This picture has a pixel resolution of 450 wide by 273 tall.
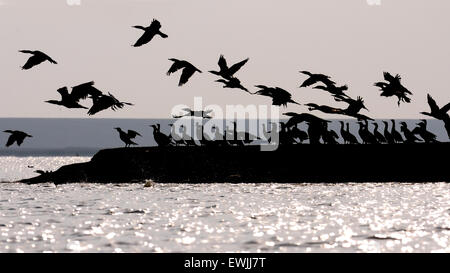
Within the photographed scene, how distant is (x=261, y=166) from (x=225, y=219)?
103ft

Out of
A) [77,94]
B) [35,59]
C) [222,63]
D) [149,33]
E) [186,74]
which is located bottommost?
[77,94]

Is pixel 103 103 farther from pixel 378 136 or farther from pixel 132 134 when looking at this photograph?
pixel 378 136

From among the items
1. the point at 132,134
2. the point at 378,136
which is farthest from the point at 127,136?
the point at 378,136

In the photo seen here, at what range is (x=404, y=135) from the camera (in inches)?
2660

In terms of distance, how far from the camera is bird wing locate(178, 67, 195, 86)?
34344 millimetres

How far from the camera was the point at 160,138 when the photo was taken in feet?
217

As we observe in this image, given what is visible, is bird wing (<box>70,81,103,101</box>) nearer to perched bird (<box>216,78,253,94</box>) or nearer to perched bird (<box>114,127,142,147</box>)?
perched bird (<box>216,78,253,94</box>)

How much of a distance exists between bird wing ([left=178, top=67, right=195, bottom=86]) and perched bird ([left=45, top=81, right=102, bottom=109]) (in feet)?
9.66

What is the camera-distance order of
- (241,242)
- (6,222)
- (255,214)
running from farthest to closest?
(255,214) → (6,222) → (241,242)

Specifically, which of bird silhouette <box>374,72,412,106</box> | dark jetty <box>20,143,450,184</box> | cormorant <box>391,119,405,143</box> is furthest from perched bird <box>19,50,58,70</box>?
cormorant <box>391,119,405,143</box>

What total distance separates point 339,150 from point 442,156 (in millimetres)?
6310

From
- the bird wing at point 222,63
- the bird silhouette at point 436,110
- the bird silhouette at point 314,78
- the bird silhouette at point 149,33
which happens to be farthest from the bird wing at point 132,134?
the bird silhouette at point 149,33
